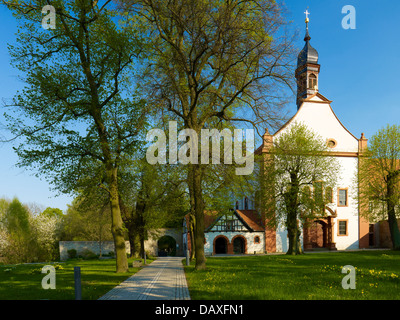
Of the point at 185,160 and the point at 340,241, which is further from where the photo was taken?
the point at 340,241

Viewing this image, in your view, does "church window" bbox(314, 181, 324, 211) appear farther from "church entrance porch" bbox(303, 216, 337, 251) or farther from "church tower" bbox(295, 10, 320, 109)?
"church tower" bbox(295, 10, 320, 109)

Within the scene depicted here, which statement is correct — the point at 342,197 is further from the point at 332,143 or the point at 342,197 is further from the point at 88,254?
the point at 88,254

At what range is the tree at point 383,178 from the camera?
33.5m

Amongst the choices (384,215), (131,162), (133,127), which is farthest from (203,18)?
(384,215)

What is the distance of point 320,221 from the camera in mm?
42812

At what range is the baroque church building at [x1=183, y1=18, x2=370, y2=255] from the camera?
41.7 meters

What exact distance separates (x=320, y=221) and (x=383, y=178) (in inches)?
418

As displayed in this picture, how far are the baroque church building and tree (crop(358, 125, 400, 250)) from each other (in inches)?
247

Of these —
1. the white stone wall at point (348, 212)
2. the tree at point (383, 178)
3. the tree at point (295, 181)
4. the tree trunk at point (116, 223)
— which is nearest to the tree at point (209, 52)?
the tree trunk at point (116, 223)

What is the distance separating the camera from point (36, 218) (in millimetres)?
52250

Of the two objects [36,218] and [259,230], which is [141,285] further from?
[36,218]

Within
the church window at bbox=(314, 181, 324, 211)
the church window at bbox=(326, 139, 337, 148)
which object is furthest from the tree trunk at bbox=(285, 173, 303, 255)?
the church window at bbox=(326, 139, 337, 148)

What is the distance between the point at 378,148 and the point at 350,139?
925cm

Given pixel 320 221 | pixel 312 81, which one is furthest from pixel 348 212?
pixel 312 81
